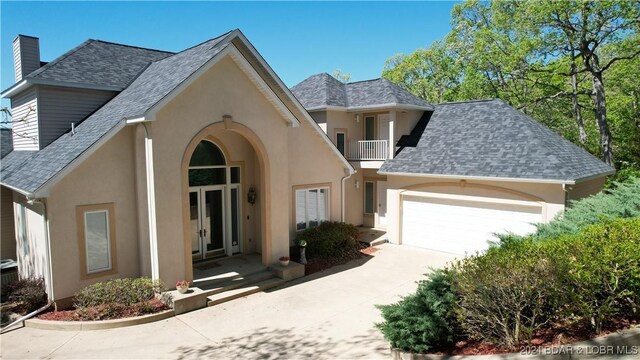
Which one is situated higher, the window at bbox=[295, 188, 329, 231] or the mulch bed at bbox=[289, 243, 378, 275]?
the window at bbox=[295, 188, 329, 231]

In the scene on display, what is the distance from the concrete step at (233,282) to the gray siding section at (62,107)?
25.6 ft

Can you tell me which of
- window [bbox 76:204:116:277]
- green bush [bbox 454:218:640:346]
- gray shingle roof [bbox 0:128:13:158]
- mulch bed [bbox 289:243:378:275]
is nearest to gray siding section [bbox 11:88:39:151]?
gray shingle roof [bbox 0:128:13:158]

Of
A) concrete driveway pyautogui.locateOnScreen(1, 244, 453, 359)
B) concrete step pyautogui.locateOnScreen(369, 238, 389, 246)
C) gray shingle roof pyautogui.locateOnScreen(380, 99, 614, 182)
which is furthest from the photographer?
concrete step pyautogui.locateOnScreen(369, 238, 389, 246)

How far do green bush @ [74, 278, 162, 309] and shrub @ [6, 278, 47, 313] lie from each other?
3.01 feet

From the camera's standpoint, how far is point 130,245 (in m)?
11.4

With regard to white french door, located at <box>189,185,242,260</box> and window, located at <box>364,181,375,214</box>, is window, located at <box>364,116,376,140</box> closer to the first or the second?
window, located at <box>364,181,375,214</box>

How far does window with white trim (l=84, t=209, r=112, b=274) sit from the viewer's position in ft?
35.2

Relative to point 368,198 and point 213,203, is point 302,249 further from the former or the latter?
point 368,198

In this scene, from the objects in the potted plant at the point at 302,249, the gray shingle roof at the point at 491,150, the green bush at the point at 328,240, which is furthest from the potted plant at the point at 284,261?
the gray shingle roof at the point at 491,150

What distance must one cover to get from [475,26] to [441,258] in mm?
28994

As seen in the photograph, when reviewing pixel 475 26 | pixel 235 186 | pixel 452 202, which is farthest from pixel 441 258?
pixel 475 26

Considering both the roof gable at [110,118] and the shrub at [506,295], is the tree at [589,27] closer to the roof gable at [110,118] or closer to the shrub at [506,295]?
the roof gable at [110,118]

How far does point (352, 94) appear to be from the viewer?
70.3 feet

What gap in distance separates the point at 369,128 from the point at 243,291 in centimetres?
1211
